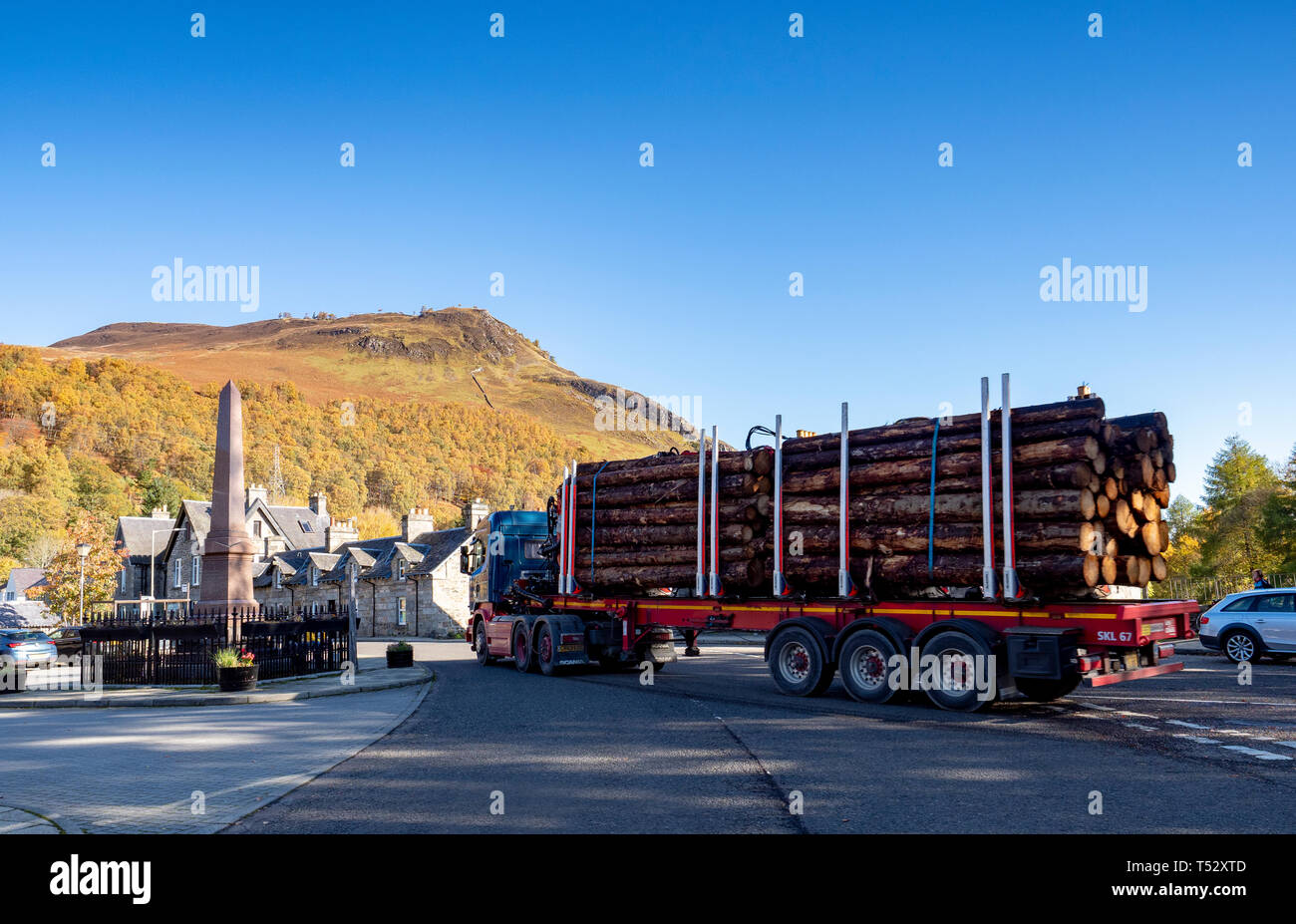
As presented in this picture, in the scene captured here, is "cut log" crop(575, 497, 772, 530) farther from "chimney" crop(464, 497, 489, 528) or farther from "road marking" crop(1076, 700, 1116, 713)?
"chimney" crop(464, 497, 489, 528)

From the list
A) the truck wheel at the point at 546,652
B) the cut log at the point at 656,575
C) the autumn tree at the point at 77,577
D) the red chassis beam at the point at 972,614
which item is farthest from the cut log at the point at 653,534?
the autumn tree at the point at 77,577

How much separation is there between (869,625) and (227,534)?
15.2 metres

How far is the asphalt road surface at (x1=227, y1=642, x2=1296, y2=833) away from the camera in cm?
643

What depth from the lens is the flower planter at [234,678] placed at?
16125mm

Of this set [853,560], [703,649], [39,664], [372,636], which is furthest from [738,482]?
[372,636]

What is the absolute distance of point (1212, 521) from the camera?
53688mm

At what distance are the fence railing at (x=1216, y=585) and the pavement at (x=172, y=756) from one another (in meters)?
44.4

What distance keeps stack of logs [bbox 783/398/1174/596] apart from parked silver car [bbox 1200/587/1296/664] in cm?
793

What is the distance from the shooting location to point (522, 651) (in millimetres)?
20172

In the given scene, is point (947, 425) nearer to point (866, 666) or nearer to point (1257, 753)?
point (866, 666)

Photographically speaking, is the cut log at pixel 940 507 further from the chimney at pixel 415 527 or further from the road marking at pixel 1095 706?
the chimney at pixel 415 527

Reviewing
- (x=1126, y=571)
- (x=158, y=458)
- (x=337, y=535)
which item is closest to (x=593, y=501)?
(x=1126, y=571)

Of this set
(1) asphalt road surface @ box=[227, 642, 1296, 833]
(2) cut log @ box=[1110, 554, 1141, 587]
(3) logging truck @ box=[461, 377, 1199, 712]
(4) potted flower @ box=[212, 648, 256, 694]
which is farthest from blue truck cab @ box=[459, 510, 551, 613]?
(2) cut log @ box=[1110, 554, 1141, 587]

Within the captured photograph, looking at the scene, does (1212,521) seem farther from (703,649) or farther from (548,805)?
(548,805)
